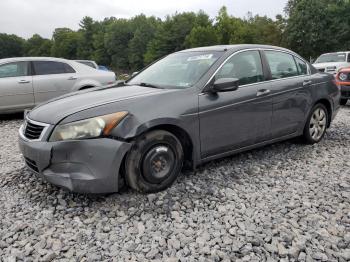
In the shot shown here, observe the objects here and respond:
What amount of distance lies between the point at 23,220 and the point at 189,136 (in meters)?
1.77

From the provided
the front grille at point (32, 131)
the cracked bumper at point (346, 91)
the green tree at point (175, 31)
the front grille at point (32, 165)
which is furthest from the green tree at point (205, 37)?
the front grille at point (32, 165)

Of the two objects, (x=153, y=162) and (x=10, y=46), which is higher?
(x=10, y=46)

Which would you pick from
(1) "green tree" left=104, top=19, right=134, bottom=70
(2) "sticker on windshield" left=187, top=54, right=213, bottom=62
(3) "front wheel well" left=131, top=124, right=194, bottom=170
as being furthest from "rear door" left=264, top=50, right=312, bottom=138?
(1) "green tree" left=104, top=19, right=134, bottom=70

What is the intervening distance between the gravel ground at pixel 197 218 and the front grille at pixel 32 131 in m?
0.64

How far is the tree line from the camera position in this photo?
1341 inches

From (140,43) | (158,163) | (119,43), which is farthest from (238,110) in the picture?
(119,43)

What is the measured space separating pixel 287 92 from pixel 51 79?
5571 mm

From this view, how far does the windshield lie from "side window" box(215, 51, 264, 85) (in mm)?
166

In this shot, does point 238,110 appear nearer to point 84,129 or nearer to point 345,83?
point 84,129

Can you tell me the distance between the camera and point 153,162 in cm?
352

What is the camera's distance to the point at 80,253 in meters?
2.72

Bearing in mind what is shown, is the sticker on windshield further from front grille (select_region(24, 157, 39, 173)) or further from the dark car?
front grille (select_region(24, 157, 39, 173))

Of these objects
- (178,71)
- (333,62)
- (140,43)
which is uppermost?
(140,43)

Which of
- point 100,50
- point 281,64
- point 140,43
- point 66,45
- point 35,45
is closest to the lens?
point 281,64
